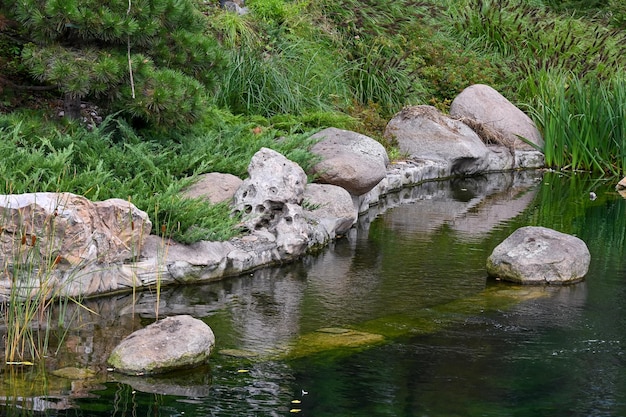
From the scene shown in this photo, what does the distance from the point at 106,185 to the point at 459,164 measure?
7.11m

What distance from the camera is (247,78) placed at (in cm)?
1338

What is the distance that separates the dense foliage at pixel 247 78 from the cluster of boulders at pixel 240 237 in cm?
24

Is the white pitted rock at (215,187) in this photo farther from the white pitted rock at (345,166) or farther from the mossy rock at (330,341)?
the mossy rock at (330,341)

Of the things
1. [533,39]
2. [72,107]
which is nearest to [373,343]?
[72,107]

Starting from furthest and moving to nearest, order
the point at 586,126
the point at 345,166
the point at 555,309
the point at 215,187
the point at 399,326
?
1. the point at 586,126
2. the point at 345,166
3. the point at 215,187
4. the point at 555,309
5. the point at 399,326

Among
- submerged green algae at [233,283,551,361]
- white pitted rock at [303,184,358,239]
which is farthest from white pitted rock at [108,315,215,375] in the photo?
white pitted rock at [303,184,358,239]

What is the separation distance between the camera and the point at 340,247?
9.72 m

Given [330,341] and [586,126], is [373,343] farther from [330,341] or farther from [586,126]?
[586,126]

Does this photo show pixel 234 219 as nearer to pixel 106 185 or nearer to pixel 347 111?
pixel 106 185

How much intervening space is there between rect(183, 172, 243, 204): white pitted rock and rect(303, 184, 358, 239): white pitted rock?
0.70 meters

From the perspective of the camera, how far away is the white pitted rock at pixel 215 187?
899 centimetres

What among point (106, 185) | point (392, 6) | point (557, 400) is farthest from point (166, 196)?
point (392, 6)

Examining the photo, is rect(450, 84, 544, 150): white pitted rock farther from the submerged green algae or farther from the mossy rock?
the mossy rock

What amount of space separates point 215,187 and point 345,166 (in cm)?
171
